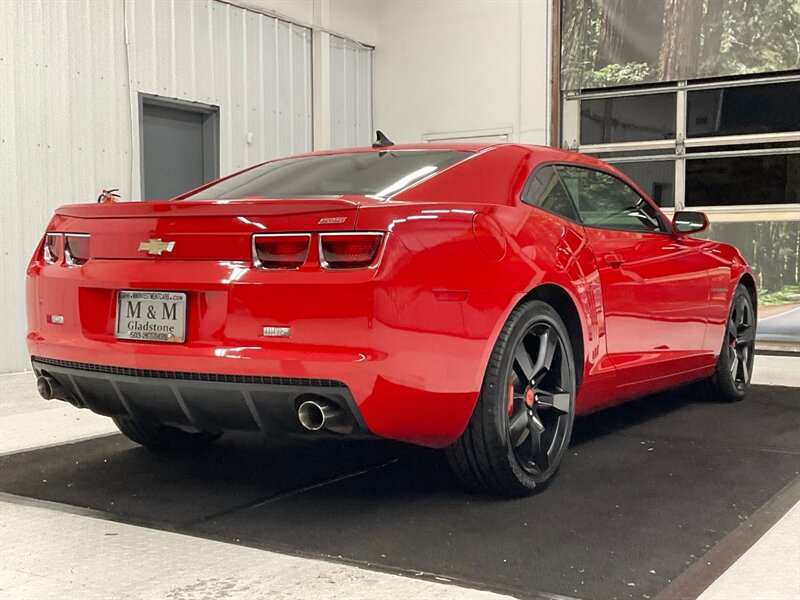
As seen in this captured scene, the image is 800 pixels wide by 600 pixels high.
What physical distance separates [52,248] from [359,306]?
1250mm

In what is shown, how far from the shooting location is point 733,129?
9.60 meters

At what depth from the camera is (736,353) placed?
5.02 metres

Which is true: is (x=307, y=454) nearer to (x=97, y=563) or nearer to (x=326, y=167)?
(x=326, y=167)

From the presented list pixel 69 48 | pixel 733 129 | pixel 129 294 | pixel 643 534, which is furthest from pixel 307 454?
pixel 733 129

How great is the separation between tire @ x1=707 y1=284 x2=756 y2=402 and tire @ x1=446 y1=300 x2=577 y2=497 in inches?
76.9

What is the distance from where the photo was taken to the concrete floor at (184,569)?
2.16 metres

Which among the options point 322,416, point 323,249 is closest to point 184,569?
point 322,416

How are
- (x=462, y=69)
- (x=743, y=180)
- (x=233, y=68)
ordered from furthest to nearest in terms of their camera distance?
1. (x=462, y=69)
2. (x=743, y=180)
3. (x=233, y=68)

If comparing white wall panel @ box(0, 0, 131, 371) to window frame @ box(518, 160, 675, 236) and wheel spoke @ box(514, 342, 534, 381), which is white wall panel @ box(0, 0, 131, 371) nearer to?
window frame @ box(518, 160, 675, 236)

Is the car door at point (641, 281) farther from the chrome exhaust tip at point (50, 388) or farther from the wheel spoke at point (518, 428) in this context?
the chrome exhaust tip at point (50, 388)

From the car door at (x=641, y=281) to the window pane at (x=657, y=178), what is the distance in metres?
5.86

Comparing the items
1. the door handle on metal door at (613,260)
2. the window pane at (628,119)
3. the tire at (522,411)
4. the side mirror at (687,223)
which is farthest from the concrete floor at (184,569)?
the window pane at (628,119)

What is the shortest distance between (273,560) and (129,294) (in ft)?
3.11

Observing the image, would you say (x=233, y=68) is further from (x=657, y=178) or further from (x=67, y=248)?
(x=67, y=248)
